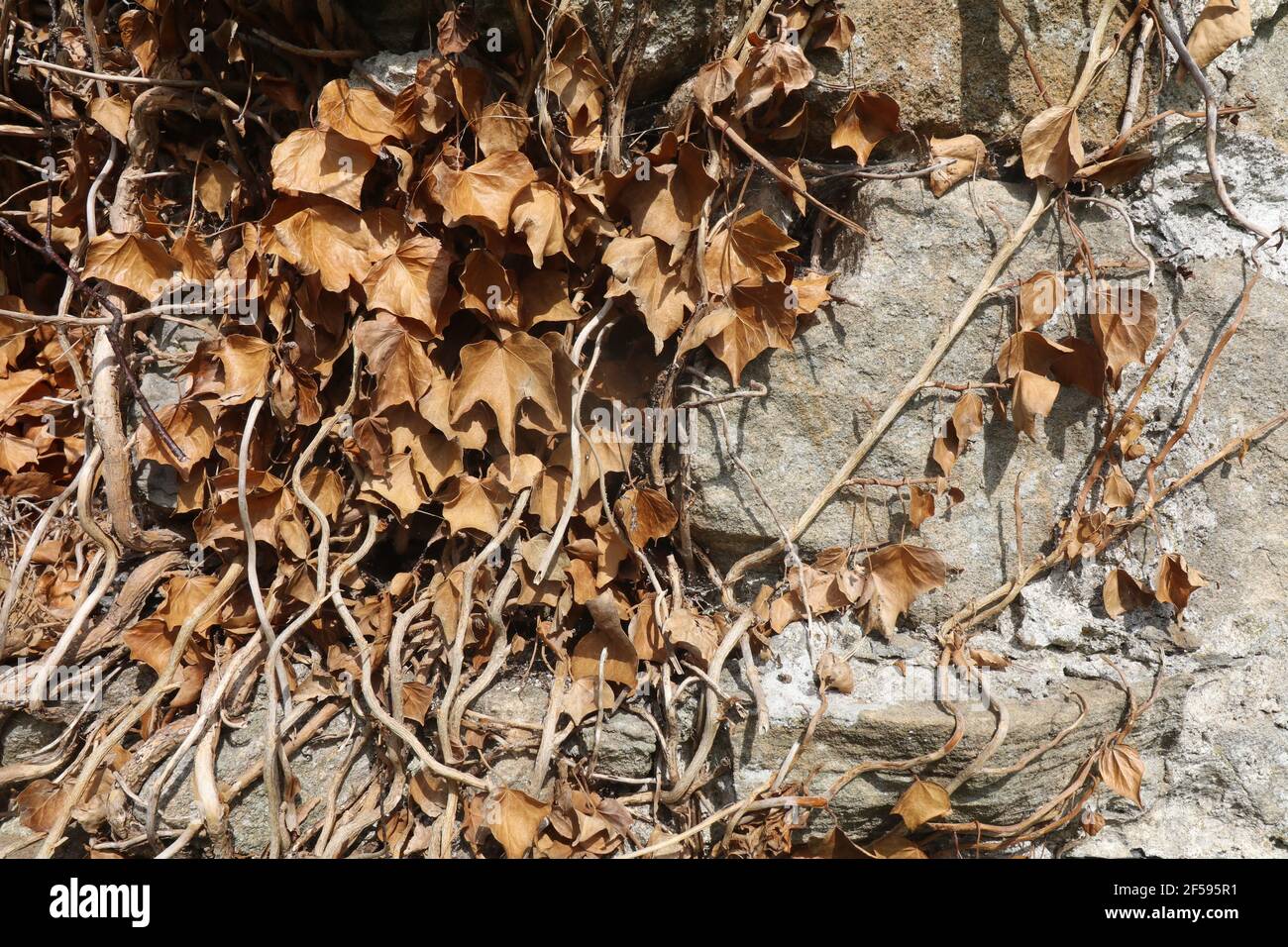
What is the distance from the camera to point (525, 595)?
133cm

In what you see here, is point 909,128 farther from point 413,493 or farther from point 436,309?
point 413,493

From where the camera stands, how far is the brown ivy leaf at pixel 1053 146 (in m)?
1.29

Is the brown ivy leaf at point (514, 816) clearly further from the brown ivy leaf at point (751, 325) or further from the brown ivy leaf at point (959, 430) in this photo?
the brown ivy leaf at point (959, 430)

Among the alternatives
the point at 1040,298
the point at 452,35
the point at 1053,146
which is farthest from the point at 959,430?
the point at 452,35

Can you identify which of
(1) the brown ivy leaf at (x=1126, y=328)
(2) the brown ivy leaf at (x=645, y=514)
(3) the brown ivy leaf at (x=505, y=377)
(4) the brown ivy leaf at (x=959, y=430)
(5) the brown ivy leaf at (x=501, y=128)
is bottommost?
(2) the brown ivy leaf at (x=645, y=514)

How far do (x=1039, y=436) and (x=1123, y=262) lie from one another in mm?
315

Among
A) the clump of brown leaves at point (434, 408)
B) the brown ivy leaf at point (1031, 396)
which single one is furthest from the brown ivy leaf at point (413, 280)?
the brown ivy leaf at point (1031, 396)

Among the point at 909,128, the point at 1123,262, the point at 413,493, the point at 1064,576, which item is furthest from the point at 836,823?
the point at 909,128

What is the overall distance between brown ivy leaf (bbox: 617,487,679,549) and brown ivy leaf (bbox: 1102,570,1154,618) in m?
0.72

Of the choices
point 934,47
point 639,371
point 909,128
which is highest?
point 934,47

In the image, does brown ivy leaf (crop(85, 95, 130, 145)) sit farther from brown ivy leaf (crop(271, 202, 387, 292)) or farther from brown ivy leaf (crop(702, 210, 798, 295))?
brown ivy leaf (crop(702, 210, 798, 295))

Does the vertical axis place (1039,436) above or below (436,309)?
below

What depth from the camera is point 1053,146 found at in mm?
1298

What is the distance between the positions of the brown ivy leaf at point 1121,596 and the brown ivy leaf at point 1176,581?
0.03 metres
